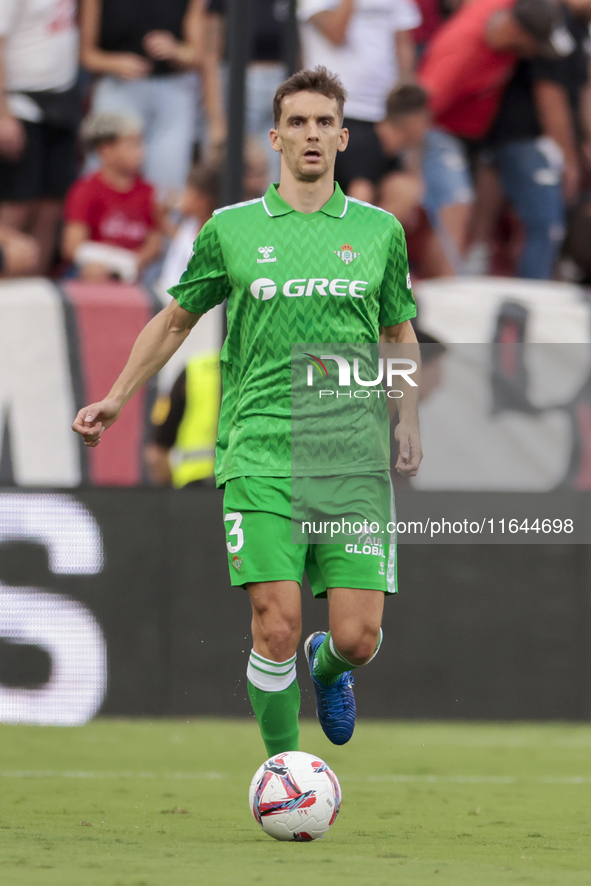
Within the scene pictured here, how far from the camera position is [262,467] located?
4.42 metres

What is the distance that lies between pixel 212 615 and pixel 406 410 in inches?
150

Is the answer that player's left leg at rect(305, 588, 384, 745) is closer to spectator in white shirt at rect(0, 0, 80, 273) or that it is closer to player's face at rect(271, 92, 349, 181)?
player's face at rect(271, 92, 349, 181)

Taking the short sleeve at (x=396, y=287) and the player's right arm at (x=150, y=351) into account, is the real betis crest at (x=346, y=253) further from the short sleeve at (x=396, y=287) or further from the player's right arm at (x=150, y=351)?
the player's right arm at (x=150, y=351)

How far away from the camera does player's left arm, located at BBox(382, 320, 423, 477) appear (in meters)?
4.59

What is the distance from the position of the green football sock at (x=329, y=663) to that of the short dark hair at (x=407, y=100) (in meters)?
5.37

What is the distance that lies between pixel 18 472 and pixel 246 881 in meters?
5.89

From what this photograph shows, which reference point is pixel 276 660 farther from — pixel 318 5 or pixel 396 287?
pixel 318 5

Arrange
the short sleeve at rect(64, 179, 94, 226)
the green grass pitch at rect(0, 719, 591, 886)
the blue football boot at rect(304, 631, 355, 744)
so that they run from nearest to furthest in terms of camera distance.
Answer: the green grass pitch at rect(0, 719, 591, 886) < the blue football boot at rect(304, 631, 355, 744) < the short sleeve at rect(64, 179, 94, 226)

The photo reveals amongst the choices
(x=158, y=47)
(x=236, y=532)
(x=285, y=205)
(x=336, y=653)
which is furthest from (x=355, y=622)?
(x=158, y=47)

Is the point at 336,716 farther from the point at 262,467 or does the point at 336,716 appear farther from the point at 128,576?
the point at 128,576

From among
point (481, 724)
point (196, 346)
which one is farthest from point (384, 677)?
point (196, 346)

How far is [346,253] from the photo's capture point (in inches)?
177

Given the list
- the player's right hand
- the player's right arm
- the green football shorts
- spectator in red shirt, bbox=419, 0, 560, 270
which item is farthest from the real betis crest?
spectator in red shirt, bbox=419, 0, 560, 270

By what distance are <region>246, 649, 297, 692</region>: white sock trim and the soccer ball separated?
249 mm
